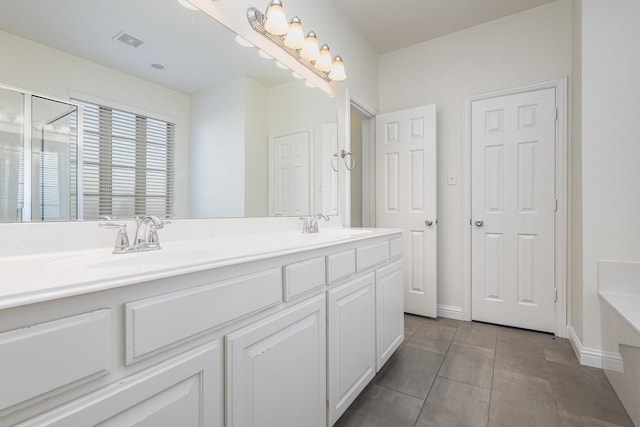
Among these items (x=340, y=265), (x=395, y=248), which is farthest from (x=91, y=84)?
(x=395, y=248)

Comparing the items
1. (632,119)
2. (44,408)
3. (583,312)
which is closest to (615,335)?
(583,312)

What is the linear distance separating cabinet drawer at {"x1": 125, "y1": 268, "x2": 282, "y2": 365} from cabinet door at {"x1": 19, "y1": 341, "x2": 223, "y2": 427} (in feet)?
0.17

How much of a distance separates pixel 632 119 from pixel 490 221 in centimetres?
107

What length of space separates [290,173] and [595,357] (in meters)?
2.21

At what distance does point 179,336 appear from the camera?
645 mm

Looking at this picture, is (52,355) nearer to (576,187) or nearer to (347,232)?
(347,232)

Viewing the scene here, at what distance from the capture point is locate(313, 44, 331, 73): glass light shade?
1976 millimetres

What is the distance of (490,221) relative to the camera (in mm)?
2518

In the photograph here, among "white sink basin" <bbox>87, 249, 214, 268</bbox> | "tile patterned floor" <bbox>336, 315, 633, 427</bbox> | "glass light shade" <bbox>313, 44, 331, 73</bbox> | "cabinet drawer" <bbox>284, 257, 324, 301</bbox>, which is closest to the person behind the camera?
"white sink basin" <bbox>87, 249, 214, 268</bbox>

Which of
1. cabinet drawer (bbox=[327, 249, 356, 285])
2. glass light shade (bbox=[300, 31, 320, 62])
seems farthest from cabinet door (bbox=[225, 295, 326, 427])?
glass light shade (bbox=[300, 31, 320, 62])

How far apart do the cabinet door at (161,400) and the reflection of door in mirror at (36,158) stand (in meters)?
0.62

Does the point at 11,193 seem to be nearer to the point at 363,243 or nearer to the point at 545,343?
the point at 363,243

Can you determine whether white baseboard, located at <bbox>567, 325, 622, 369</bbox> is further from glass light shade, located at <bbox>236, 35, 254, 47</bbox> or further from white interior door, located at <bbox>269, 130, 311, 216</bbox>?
glass light shade, located at <bbox>236, 35, 254, 47</bbox>

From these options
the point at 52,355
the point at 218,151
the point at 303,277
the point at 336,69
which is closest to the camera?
the point at 52,355
